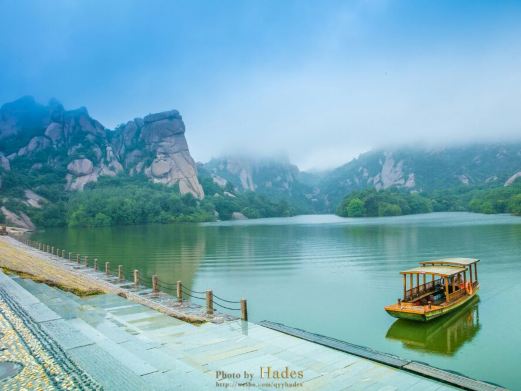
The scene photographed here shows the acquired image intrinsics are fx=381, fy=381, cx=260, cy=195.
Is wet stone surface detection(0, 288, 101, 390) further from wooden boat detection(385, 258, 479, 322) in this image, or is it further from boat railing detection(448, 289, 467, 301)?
boat railing detection(448, 289, 467, 301)

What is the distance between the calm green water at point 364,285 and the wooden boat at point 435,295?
20.7 inches

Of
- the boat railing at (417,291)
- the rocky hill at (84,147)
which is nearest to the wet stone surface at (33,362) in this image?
the boat railing at (417,291)

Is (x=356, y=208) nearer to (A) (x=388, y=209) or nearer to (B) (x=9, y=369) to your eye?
(A) (x=388, y=209)

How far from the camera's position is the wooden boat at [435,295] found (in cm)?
1342

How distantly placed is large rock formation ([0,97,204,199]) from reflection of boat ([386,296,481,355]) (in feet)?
360

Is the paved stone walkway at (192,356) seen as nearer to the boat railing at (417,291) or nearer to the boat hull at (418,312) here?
the boat hull at (418,312)

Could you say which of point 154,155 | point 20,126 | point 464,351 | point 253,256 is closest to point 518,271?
point 464,351

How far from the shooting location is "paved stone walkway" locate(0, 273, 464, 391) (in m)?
5.26

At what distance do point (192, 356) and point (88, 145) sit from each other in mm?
127790

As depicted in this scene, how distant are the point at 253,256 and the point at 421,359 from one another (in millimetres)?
22217

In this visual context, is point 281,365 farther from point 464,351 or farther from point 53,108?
point 53,108

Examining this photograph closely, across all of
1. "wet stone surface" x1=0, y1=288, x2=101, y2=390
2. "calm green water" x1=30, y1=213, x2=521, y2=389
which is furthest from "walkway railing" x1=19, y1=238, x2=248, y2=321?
"wet stone surface" x1=0, y1=288, x2=101, y2=390

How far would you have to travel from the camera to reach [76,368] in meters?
5.20

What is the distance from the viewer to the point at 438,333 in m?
13.3
